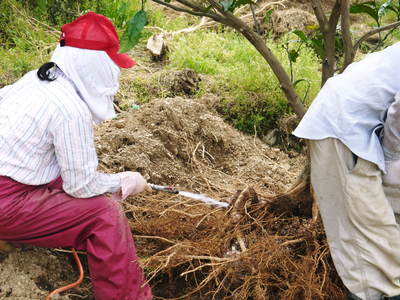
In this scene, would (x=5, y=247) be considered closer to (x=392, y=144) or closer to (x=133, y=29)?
(x=133, y=29)

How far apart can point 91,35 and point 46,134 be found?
15.1 inches

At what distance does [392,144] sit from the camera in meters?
1.63

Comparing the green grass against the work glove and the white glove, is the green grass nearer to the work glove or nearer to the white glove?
the work glove

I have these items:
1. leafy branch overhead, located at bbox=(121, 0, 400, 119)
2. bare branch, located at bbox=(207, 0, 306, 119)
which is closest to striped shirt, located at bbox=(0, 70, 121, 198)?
leafy branch overhead, located at bbox=(121, 0, 400, 119)

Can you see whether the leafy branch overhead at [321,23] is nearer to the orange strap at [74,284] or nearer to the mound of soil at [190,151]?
the mound of soil at [190,151]

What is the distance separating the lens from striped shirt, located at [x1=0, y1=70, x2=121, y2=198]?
1810mm

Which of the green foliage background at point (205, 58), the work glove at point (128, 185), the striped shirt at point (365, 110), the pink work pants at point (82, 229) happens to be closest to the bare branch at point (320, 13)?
the striped shirt at point (365, 110)

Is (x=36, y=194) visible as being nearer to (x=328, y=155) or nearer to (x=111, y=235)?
(x=111, y=235)

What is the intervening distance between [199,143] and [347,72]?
150 cm

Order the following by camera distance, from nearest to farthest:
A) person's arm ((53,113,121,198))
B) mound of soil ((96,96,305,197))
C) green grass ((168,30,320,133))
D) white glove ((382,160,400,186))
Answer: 1. white glove ((382,160,400,186))
2. person's arm ((53,113,121,198))
3. mound of soil ((96,96,305,197))
4. green grass ((168,30,320,133))

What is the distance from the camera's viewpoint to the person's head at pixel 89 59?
73.1 inches

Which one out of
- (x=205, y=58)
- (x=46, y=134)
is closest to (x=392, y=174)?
(x=46, y=134)

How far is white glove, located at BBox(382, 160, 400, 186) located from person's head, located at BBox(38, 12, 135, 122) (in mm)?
1009

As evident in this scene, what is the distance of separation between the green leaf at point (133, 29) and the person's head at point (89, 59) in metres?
0.29
